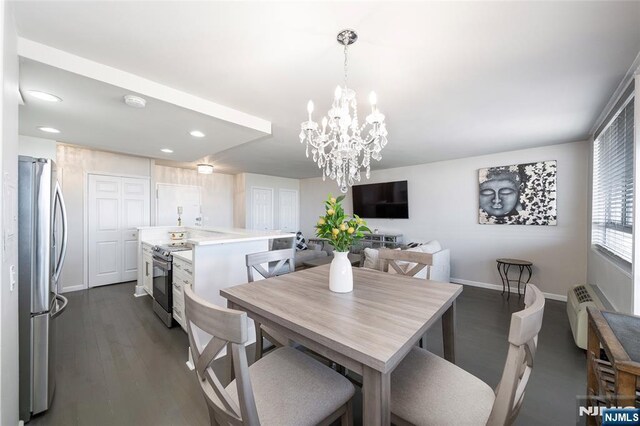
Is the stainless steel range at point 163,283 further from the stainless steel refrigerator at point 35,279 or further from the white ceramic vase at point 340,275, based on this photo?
the white ceramic vase at point 340,275

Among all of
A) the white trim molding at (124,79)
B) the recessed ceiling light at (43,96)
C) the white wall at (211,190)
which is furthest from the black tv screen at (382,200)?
the recessed ceiling light at (43,96)

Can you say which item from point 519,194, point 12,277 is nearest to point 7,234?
point 12,277

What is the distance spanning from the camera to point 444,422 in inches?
37.0

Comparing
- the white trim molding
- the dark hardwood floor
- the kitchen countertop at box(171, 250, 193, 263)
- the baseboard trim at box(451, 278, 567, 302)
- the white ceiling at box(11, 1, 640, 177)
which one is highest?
the white ceiling at box(11, 1, 640, 177)

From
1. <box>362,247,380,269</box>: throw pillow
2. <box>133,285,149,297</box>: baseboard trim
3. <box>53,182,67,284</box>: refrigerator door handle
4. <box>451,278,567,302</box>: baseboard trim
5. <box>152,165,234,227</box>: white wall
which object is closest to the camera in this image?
<box>53,182,67,284</box>: refrigerator door handle

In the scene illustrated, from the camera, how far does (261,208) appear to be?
21.7 feet

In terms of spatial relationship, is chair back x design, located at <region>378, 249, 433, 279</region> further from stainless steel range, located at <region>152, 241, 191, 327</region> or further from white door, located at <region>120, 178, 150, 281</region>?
white door, located at <region>120, 178, 150, 281</region>

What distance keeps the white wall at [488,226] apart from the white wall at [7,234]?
5.26 meters

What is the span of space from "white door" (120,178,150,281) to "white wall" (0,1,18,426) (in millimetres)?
3673

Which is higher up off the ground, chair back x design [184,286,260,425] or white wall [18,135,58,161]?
white wall [18,135,58,161]

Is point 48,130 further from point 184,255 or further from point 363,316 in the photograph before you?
point 363,316

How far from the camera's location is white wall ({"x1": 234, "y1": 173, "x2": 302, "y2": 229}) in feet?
20.6

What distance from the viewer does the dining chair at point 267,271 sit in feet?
5.38

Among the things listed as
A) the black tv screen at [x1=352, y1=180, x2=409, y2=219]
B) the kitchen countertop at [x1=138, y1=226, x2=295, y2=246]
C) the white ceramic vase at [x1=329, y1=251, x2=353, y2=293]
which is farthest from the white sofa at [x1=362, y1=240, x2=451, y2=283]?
the white ceramic vase at [x1=329, y1=251, x2=353, y2=293]
